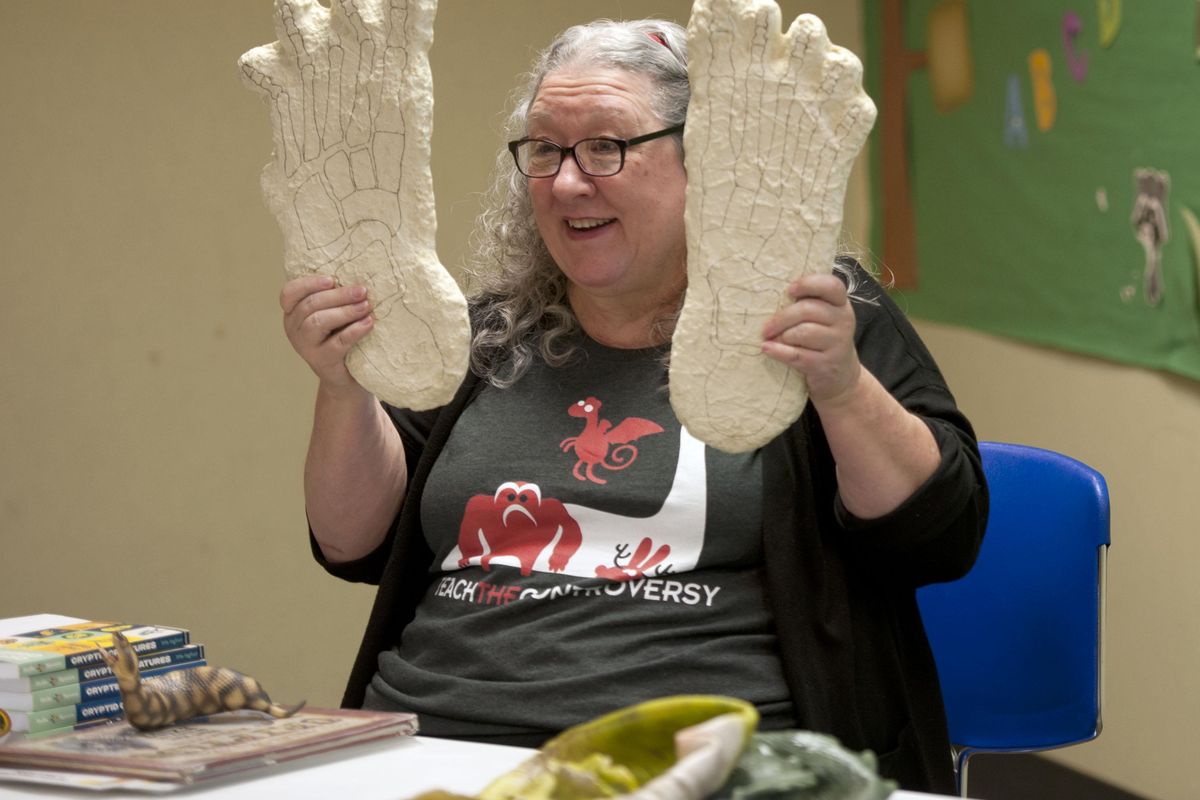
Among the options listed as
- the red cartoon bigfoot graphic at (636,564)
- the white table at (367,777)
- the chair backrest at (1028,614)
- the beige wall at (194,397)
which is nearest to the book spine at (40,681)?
the white table at (367,777)

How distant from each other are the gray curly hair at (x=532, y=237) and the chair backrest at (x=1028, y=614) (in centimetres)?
53

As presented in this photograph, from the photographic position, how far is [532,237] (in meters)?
1.80

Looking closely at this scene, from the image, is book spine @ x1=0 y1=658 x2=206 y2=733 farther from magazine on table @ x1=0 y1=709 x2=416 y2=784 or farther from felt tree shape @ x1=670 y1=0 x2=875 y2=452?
felt tree shape @ x1=670 y1=0 x2=875 y2=452

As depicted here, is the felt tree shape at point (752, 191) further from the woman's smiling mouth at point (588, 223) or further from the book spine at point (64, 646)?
the book spine at point (64, 646)

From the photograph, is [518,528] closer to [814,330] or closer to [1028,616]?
[814,330]

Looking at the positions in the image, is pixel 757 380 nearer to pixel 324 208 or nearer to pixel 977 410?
pixel 324 208

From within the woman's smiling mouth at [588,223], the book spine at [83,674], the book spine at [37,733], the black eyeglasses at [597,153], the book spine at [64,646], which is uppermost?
the black eyeglasses at [597,153]

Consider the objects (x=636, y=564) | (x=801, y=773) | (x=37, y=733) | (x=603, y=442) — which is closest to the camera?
(x=801, y=773)

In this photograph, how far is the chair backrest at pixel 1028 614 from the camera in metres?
1.68

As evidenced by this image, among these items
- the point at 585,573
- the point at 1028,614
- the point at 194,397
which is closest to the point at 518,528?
the point at 585,573

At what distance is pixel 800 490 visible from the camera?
1.49 m

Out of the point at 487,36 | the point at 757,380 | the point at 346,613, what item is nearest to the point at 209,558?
the point at 346,613

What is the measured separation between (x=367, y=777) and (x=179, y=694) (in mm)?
201

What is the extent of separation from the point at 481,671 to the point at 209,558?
73.5 inches
